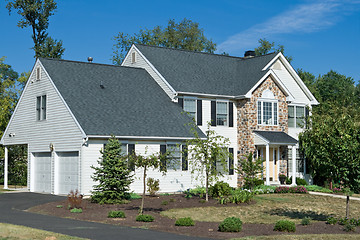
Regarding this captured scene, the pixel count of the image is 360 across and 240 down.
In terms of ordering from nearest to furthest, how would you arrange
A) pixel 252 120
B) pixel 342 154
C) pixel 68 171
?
pixel 342 154, pixel 68 171, pixel 252 120

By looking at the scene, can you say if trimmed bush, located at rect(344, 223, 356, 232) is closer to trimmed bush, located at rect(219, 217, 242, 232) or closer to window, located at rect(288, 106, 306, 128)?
trimmed bush, located at rect(219, 217, 242, 232)

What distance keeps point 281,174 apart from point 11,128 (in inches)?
751

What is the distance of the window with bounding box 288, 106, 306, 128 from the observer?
39062 mm

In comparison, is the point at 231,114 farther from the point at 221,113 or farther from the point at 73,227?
the point at 73,227

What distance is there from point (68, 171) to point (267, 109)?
47.4 feet

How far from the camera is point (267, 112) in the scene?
121 ft

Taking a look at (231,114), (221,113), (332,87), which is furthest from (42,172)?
(332,87)

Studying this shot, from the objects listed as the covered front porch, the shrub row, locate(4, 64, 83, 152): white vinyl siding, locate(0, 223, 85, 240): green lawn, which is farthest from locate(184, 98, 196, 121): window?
locate(0, 223, 85, 240): green lawn

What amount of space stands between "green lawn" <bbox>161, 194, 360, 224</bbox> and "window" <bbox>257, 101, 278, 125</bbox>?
7.96 m

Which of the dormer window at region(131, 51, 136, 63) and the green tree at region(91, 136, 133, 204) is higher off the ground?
the dormer window at region(131, 51, 136, 63)

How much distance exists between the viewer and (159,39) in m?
59.6

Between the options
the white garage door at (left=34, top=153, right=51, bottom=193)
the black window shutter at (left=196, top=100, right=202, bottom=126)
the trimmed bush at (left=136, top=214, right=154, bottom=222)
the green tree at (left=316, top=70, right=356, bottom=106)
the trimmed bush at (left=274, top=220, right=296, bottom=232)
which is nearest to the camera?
the trimmed bush at (left=274, top=220, right=296, bottom=232)

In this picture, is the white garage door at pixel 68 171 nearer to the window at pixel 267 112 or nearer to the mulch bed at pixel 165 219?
Result: the mulch bed at pixel 165 219

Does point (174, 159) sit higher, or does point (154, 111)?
point (154, 111)
